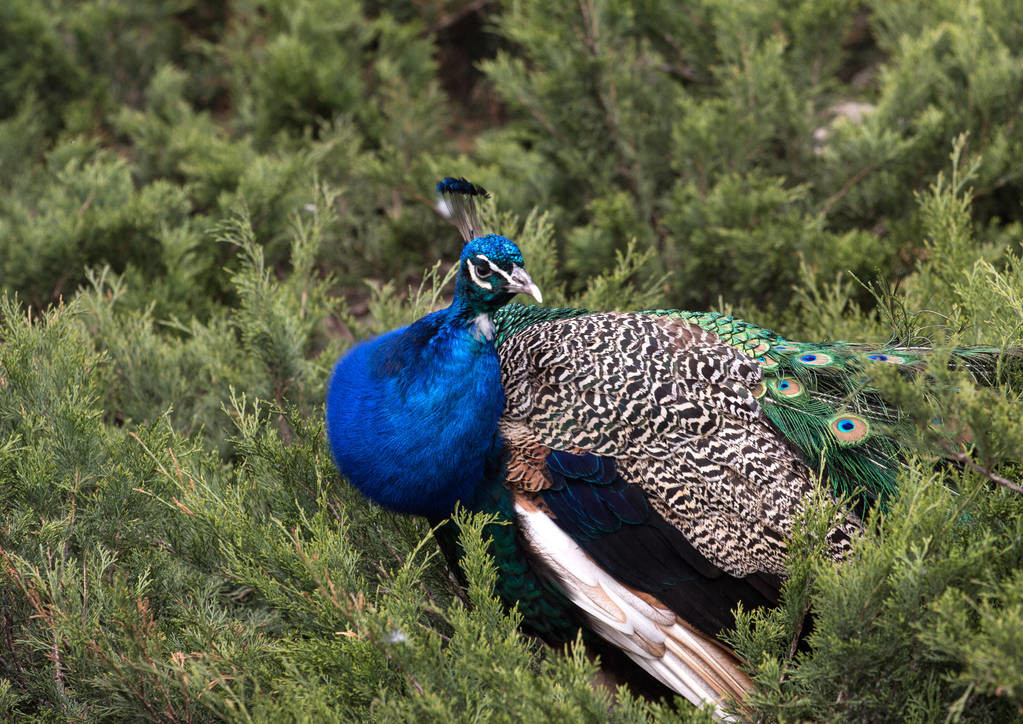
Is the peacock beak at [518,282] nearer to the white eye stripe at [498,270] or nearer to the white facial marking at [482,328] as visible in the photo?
the white eye stripe at [498,270]

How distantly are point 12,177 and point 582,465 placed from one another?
366 cm

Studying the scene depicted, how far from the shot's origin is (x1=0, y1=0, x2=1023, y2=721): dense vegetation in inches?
74.0

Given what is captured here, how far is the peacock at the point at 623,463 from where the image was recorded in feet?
7.47

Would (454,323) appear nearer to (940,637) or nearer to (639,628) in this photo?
(639,628)

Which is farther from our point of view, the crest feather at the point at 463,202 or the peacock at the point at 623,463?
the crest feather at the point at 463,202

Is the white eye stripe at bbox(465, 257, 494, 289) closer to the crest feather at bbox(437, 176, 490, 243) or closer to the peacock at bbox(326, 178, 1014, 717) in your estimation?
the peacock at bbox(326, 178, 1014, 717)

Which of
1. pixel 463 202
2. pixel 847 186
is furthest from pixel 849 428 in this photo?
pixel 847 186

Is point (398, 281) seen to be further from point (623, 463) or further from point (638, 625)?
point (638, 625)

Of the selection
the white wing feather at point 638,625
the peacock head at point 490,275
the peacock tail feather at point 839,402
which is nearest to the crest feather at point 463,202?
the peacock head at point 490,275

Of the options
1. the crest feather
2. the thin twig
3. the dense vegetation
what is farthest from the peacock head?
the thin twig

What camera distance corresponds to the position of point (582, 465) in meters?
2.32

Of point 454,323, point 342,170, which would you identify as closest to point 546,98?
point 342,170

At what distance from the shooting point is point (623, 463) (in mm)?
2348

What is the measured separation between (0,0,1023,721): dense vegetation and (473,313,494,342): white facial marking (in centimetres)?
54
